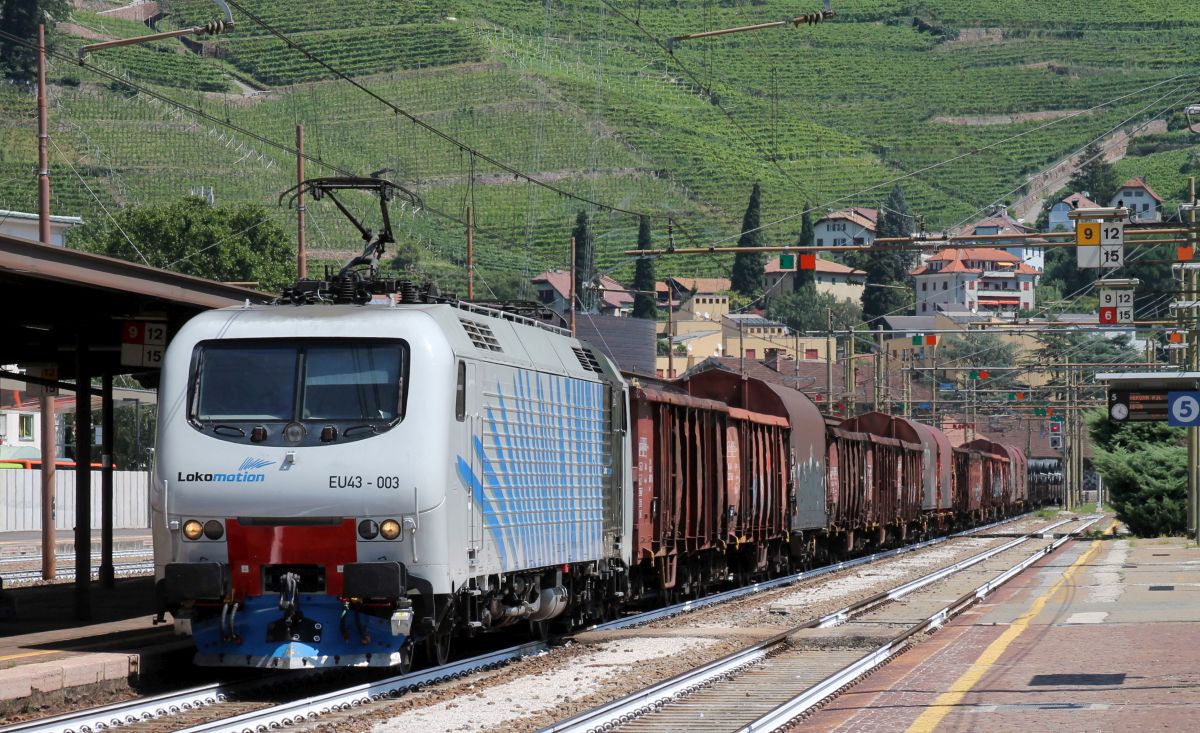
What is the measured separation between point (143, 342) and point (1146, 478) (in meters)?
36.4

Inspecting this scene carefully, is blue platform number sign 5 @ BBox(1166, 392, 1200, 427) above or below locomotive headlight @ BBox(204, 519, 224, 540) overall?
above

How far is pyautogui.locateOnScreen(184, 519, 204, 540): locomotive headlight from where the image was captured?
13680mm

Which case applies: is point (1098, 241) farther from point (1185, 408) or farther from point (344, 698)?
point (344, 698)

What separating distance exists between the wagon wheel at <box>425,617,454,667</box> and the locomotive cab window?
1947mm

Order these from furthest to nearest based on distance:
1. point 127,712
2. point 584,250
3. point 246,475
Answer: point 584,250
point 246,475
point 127,712

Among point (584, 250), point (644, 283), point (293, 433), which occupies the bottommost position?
point (293, 433)

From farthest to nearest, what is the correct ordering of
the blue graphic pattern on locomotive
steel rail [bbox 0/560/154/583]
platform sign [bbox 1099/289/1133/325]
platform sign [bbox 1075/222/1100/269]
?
platform sign [bbox 1099/289/1133/325]
steel rail [bbox 0/560/154/583]
platform sign [bbox 1075/222/1100/269]
the blue graphic pattern on locomotive

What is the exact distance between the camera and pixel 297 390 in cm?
1398

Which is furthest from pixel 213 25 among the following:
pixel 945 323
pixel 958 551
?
pixel 945 323

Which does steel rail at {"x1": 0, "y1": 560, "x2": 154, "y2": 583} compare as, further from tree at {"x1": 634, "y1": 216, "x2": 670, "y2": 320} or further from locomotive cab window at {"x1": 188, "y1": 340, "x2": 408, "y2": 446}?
tree at {"x1": 634, "y1": 216, "x2": 670, "y2": 320}

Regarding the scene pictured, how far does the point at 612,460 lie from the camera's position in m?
19.7

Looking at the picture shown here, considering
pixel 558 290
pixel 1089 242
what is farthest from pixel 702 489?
pixel 558 290

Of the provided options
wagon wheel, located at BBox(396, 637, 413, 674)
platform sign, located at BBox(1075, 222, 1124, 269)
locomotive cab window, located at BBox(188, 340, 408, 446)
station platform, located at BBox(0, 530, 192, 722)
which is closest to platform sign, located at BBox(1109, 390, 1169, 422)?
platform sign, located at BBox(1075, 222, 1124, 269)

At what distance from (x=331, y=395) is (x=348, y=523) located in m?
1.12
